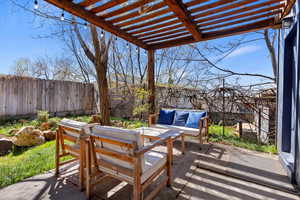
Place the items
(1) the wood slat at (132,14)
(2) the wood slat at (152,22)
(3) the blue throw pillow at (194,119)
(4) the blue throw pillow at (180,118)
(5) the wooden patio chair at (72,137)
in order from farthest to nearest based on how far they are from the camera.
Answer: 1. (4) the blue throw pillow at (180,118)
2. (3) the blue throw pillow at (194,119)
3. (2) the wood slat at (152,22)
4. (1) the wood slat at (132,14)
5. (5) the wooden patio chair at (72,137)

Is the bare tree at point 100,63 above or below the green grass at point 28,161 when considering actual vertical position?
above

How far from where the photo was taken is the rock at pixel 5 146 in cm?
326

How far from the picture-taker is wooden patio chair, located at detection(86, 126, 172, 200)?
1.37 m

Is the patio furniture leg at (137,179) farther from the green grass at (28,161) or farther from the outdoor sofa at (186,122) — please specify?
the outdoor sofa at (186,122)

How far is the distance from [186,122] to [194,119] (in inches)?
9.2

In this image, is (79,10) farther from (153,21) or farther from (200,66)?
(200,66)

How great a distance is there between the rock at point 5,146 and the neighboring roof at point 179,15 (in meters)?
3.38

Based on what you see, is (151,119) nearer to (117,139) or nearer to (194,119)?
(194,119)

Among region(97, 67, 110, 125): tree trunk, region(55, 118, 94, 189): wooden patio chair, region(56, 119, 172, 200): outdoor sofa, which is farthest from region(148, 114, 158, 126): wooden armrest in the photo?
region(55, 118, 94, 189): wooden patio chair

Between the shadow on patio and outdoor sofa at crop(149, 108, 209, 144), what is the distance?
673 mm

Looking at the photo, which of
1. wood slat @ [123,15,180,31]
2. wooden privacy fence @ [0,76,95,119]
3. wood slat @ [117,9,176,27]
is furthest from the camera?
wooden privacy fence @ [0,76,95,119]

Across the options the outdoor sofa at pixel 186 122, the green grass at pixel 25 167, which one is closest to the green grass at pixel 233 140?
the outdoor sofa at pixel 186 122

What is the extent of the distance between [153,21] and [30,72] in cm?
1238

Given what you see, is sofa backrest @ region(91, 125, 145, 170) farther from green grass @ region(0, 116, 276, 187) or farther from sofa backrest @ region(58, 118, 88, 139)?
green grass @ region(0, 116, 276, 187)
